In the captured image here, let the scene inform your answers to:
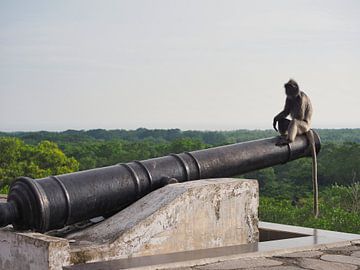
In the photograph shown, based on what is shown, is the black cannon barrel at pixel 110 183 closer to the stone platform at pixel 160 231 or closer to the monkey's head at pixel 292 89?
the stone platform at pixel 160 231

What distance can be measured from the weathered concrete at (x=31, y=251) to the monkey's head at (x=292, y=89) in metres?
3.28

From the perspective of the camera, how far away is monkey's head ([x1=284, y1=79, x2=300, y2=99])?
709 centimetres

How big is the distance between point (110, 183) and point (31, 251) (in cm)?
94

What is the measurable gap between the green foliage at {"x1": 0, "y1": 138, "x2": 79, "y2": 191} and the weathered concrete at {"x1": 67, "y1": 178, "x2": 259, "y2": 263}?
80.7 feet

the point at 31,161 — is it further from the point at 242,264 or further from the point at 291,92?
the point at 242,264

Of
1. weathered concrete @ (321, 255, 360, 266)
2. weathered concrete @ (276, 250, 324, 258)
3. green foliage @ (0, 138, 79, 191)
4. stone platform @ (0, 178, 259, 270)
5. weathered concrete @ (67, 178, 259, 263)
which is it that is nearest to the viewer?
stone platform @ (0, 178, 259, 270)

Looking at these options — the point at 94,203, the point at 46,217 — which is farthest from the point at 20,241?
the point at 94,203

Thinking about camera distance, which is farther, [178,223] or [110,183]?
[110,183]

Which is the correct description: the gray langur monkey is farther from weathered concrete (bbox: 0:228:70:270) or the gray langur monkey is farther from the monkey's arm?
weathered concrete (bbox: 0:228:70:270)

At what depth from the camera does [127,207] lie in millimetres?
5340

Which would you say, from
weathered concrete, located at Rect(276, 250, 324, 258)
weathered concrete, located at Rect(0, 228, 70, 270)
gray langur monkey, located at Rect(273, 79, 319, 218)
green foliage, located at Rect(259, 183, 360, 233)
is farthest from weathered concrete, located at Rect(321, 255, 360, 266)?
green foliage, located at Rect(259, 183, 360, 233)

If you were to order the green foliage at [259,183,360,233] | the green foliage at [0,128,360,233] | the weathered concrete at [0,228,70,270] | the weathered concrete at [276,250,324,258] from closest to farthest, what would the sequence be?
the weathered concrete at [0,228,70,270] → the weathered concrete at [276,250,324,258] → the green foliage at [259,183,360,233] → the green foliage at [0,128,360,233]

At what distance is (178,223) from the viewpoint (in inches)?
203

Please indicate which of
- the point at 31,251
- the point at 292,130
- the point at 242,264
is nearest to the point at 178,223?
the point at 242,264
